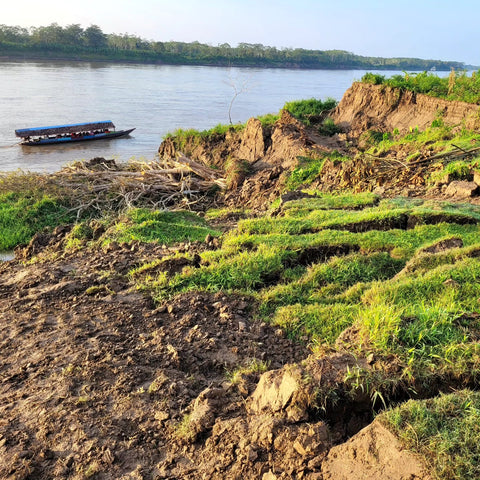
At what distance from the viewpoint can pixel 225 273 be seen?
5.28 meters

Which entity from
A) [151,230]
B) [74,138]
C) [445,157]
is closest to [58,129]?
[74,138]

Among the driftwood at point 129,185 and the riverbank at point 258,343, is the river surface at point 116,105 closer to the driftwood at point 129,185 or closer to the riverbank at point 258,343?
the driftwood at point 129,185

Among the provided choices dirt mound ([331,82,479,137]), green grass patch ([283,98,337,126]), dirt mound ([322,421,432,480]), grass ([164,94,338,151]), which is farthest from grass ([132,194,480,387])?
green grass patch ([283,98,337,126])

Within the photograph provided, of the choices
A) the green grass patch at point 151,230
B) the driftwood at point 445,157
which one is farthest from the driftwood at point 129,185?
the driftwood at point 445,157

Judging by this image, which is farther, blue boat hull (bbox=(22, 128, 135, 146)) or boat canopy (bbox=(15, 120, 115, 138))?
blue boat hull (bbox=(22, 128, 135, 146))

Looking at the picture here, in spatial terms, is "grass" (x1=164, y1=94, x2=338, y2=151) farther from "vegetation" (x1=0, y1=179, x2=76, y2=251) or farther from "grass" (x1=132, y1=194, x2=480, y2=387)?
"grass" (x1=132, y1=194, x2=480, y2=387)

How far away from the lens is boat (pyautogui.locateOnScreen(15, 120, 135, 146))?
20656 millimetres

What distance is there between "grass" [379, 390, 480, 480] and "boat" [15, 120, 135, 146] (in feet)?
70.4

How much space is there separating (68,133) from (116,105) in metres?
11.1

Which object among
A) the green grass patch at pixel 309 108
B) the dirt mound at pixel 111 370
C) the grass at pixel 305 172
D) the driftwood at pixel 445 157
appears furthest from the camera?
the green grass patch at pixel 309 108

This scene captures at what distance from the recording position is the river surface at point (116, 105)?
20673 millimetres

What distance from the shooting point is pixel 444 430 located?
2332 millimetres

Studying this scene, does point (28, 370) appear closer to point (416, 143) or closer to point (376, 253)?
point (376, 253)

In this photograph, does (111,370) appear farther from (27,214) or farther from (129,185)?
(129,185)
